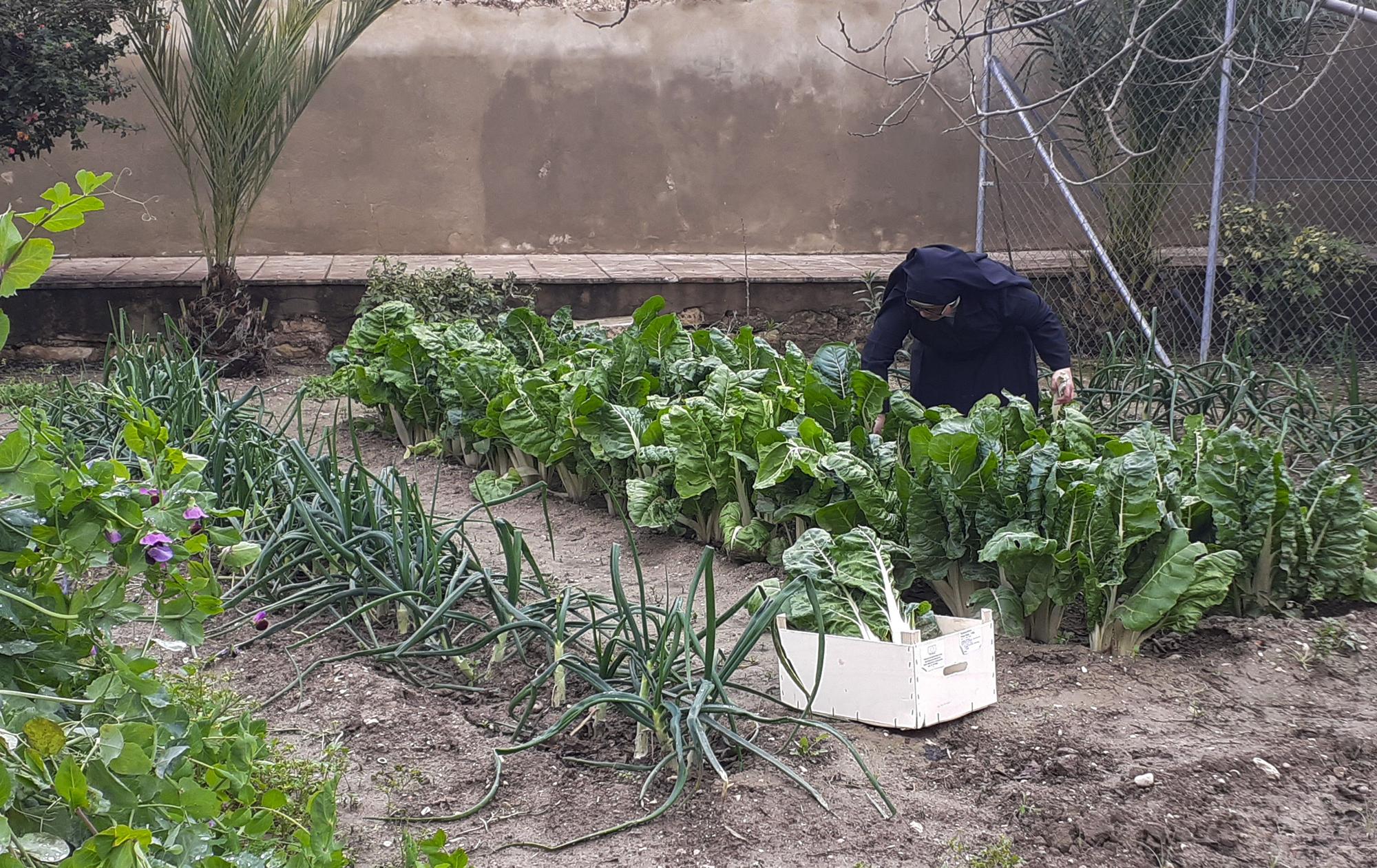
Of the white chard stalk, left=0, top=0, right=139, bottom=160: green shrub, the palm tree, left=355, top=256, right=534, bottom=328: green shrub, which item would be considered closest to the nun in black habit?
the white chard stalk

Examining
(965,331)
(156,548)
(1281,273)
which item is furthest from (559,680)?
(1281,273)

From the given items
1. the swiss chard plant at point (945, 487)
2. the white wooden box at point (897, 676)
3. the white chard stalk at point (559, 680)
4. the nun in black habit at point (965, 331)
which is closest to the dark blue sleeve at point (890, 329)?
the nun in black habit at point (965, 331)

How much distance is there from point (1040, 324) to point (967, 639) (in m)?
2.06

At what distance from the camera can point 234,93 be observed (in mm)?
6840

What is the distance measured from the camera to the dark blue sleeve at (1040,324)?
14.7 ft

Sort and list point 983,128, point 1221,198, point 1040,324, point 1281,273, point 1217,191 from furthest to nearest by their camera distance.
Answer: point 983,128, point 1281,273, point 1221,198, point 1217,191, point 1040,324

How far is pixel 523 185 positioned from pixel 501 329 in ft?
14.9

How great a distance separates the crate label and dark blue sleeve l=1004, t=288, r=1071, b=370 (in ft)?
6.41

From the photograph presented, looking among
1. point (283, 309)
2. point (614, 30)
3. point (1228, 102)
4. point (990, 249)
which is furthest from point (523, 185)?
point (1228, 102)

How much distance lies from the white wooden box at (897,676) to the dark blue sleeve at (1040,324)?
1.89 metres

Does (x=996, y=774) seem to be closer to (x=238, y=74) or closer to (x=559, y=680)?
(x=559, y=680)

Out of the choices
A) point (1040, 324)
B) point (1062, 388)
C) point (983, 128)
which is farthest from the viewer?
point (983, 128)

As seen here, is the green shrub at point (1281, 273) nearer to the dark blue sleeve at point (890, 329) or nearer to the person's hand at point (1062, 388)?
the person's hand at point (1062, 388)

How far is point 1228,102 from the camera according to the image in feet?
21.0
